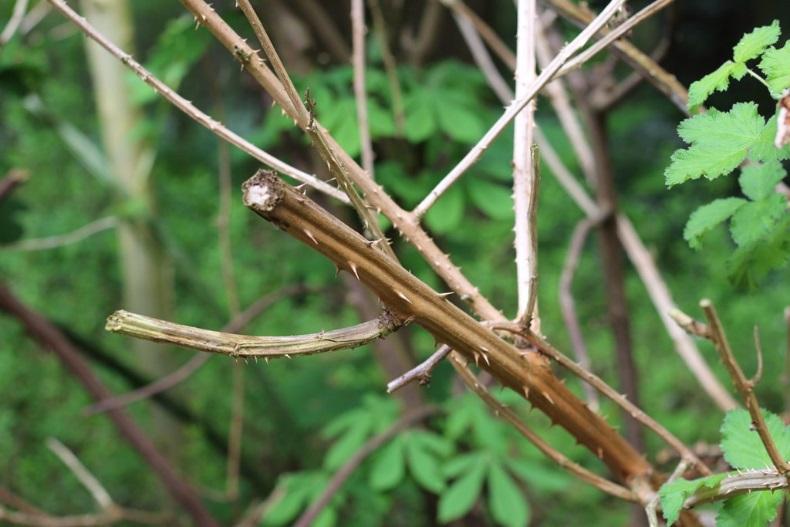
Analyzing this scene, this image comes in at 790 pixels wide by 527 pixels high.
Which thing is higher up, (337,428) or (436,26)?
(436,26)

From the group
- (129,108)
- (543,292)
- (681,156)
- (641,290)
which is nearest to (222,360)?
(129,108)

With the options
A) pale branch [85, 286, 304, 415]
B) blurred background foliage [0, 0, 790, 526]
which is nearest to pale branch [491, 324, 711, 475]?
blurred background foliage [0, 0, 790, 526]

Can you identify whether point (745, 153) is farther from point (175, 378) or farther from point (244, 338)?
point (175, 378)

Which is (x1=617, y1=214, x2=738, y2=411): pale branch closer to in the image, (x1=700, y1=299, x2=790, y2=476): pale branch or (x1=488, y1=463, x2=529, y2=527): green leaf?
(x1=488, y1=463, x2=529, y2=527): green leaf

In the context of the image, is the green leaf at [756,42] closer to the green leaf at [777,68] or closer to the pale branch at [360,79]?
the green leaf at [777,68]

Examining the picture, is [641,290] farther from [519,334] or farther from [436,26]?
[519,334]

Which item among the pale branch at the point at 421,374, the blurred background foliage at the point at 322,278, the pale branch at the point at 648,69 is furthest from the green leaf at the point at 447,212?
the pale branch at the point at 421,374
